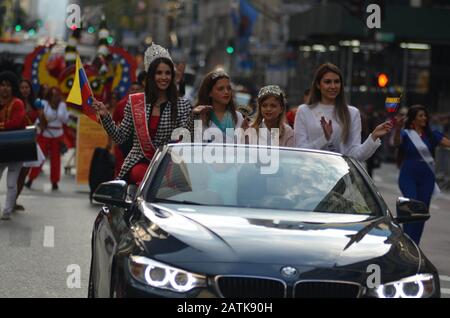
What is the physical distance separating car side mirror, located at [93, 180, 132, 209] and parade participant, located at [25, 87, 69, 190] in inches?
500

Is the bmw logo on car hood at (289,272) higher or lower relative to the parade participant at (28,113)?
higher

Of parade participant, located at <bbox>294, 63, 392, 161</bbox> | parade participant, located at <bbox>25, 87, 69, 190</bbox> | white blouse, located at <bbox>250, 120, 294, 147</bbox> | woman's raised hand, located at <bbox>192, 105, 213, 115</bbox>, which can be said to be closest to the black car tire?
woman's raised hand, located at <bbox>192, 105, 213, 115</bbox>

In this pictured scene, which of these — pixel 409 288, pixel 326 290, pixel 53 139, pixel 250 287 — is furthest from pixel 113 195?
pixel 53 139

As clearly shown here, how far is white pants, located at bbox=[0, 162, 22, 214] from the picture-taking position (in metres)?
15.2

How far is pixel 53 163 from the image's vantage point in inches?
789

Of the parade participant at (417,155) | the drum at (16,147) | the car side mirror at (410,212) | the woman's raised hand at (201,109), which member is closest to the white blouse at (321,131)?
the woman's raised hand at (201,109)

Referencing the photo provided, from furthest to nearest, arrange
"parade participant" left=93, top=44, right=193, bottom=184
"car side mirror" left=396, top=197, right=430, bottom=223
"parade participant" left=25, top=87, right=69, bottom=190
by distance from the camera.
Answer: "parade participant" left=25, top=87, right=69, bottom=190, "parade participant" left=93, top=44, right=193, bottom=184, "car side mirror" left=396, top=197, right=430, bottom=223

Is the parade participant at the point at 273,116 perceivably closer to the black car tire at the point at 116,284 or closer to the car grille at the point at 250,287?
the black car tire at the point at 116,284

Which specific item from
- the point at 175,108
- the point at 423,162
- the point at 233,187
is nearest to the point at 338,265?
the point at 233,187

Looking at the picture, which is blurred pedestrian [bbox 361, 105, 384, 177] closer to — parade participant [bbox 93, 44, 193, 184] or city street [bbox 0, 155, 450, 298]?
city street [bbox 0, 155, 450, 298]

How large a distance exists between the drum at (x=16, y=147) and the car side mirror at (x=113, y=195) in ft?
25.7

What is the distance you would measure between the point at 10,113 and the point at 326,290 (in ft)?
32.1

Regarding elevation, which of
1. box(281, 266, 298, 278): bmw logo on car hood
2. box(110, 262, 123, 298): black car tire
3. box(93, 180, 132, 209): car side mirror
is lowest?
box(110, 262, 123, 298): black car tire

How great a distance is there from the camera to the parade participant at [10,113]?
15.2 meters
